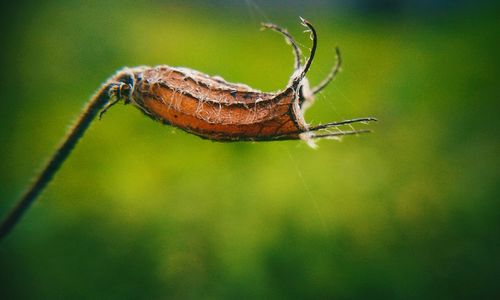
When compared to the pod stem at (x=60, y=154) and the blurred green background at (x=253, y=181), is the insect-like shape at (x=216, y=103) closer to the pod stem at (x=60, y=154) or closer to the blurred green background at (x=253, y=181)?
the pod stem at (x=60, y=154)

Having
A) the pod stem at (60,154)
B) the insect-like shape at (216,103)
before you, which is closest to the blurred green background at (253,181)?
the pod stem at (60,154)

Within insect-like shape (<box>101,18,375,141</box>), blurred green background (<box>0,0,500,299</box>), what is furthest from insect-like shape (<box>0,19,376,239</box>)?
blurred green background (<box>0,0,500,299</box>)

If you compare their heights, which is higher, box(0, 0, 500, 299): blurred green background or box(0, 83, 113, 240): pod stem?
box(0, 0, 500, 299): blurred green background

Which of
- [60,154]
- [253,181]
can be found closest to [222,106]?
[60,154]

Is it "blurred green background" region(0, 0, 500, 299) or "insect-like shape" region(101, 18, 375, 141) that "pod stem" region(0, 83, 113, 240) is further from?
"blurred green background" region(0, 0, 500, 299)

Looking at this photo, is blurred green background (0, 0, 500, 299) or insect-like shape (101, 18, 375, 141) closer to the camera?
insect-like shape (101, 18, 375, 141)

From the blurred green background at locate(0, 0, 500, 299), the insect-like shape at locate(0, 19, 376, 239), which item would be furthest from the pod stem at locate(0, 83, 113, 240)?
the blurred green background at locate(0, 0, 500, 299)
